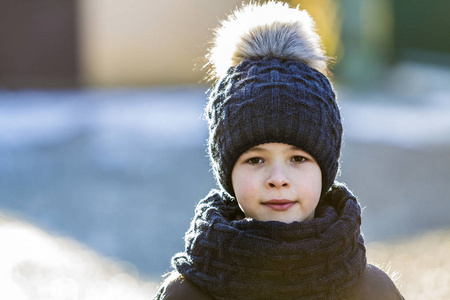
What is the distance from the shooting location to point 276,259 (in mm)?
1916

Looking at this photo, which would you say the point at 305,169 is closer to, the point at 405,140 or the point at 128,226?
the point at 128,226

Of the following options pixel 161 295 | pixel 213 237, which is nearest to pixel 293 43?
pixel 213 237

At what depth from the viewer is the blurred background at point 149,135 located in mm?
4785

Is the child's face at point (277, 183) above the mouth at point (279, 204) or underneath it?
above

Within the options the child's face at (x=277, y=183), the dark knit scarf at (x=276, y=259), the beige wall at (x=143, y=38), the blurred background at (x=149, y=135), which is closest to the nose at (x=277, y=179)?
the child's face at (x=277, y=183)

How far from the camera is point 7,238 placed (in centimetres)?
501

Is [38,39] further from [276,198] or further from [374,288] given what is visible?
[374,288]

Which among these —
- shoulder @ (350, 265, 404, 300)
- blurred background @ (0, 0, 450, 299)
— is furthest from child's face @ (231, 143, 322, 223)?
blurred background @ (0, 0, 450, 299)

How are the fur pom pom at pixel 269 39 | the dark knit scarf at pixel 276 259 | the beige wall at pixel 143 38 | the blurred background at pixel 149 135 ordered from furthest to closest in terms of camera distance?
the beige wall at pixel 143 38
the blurred background at pixel 149 135
the fur pom pom at pixel 269 39
the dark knit scarf at pixel 276 259

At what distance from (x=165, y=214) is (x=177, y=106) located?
14.4 ft

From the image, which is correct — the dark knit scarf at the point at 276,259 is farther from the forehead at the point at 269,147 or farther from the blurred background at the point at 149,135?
the blurred background at the point at 149,135

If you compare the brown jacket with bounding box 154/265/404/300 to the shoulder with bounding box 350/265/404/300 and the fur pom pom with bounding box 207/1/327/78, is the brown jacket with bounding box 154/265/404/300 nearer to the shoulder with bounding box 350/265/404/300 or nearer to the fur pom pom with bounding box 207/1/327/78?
the shoulder with bounding box 350/265/404/300

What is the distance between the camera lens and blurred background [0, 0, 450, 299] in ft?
15.7

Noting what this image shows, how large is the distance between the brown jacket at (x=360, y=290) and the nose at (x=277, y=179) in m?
0.35
